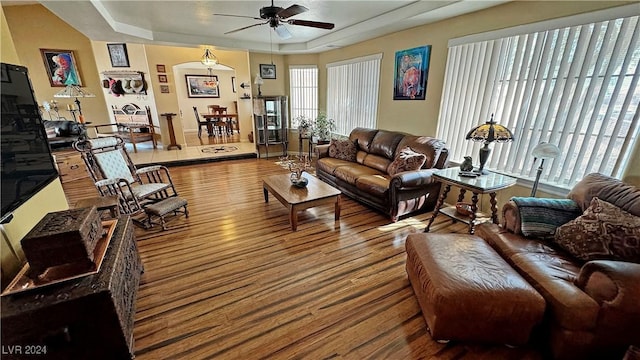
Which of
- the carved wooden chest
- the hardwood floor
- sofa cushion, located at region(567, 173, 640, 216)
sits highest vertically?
sofa cushion, located at region(567, 173, 640, 216)

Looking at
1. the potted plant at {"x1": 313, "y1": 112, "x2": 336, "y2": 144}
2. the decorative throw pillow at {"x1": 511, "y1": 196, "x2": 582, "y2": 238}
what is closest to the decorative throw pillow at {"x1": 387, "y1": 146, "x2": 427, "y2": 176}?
the decorative throw pillow at {"x1": 511, "y1": 196, "x2": 582, "y2": 238}

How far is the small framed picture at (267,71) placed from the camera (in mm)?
6273

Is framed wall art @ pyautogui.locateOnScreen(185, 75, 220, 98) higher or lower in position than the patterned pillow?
higher

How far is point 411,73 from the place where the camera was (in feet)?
13.4

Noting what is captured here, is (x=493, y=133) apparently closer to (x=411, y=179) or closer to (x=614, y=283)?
(x=411, y=179)

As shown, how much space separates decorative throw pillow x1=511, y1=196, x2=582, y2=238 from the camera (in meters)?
2.03

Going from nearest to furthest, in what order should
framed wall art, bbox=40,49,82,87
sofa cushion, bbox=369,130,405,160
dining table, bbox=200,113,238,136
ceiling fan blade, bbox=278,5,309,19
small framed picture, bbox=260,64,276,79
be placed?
ceiling fan blade, bbox=278,5,309,19 < sofa cushion, bbox=369,130,405,160 < framed wall art, bbox=40,49,82,87 < small framed picture, bbox=260,64,276,79 < dining table, bbox=200,113,238,136

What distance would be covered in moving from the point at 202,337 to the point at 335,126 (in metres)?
5.14

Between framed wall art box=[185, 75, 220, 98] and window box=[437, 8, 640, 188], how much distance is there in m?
9.04

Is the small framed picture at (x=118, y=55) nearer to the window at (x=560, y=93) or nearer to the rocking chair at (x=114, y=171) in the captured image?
the rocking chair at (x=114, y=171)

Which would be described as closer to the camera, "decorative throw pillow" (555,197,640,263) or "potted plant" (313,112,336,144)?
"decorative throw pillow" (555,197,640,263)

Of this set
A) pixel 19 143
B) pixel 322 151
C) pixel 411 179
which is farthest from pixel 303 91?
pixel 19 143

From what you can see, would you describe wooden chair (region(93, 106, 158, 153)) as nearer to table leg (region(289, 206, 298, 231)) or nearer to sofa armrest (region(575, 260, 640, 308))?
table leg (region(289, 206, 298, 231))

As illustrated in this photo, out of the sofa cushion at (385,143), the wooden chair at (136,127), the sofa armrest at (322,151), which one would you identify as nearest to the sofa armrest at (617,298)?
the sofa cushion at (385,143)
